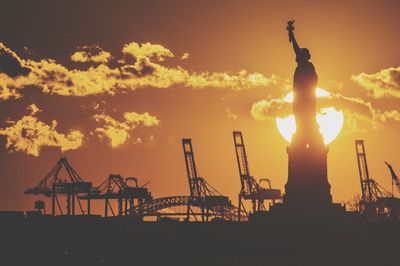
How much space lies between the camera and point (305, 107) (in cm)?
9625

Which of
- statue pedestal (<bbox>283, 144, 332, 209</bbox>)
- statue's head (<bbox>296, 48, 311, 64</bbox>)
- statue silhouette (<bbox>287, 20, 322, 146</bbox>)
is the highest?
statue's head (<bbox>296, 48, 311, 64</bbox>)

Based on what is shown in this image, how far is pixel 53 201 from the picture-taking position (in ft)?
533

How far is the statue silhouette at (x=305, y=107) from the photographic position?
9600 cm

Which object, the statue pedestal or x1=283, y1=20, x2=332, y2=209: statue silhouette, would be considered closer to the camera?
the statue pedestal

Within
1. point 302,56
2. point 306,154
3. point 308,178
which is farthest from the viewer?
point 302,56

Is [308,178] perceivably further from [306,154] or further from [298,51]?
[298,51]

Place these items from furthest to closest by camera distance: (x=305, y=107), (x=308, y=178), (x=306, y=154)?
1. (x=305, y=107)
2. (x=306, y=154)
3. (x=308, y=178)

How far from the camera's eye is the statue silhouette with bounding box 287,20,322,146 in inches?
3780

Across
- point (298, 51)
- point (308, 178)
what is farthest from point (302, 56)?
point (308, 178)

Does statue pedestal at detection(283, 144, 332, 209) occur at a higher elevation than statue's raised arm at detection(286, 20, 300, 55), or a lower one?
lower

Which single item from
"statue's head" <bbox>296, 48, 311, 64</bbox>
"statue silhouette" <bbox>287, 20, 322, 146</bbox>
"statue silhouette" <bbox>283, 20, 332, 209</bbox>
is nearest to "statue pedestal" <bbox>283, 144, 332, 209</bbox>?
"statue silhouette" <bbox>283, 20, 332, 209</bbox>

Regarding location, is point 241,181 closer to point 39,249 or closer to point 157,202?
point 157,202

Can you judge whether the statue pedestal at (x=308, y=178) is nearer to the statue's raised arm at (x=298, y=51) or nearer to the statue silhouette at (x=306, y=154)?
the statue silhouette at (x=306, y=154)

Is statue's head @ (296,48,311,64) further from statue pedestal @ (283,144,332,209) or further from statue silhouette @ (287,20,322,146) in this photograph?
statue pedestal @ (283,144,332,209)
